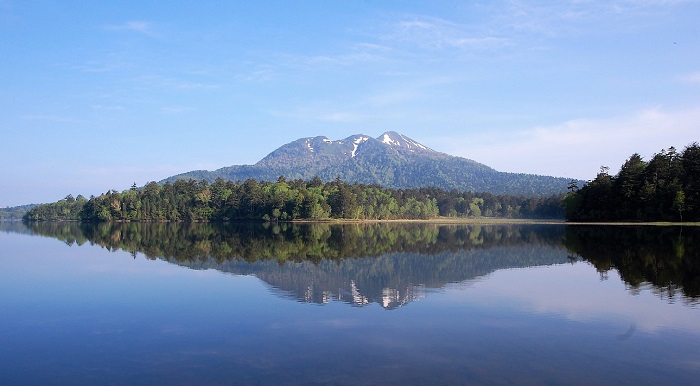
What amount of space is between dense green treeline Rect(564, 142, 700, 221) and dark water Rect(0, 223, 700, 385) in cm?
6438

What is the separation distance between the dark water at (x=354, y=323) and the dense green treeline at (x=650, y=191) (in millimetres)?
64380

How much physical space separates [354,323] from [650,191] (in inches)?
3738

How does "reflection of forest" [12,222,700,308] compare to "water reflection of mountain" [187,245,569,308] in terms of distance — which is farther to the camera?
"reflection of forest" [12,222,700,308]

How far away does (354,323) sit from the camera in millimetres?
19078

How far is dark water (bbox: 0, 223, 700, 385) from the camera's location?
43.9 feet

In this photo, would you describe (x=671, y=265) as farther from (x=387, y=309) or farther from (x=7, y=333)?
(x=7, y=333)

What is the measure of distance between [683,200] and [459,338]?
91.5m

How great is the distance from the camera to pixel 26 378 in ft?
43.1

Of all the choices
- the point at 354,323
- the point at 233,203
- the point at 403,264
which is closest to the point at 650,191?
the point at 403,264

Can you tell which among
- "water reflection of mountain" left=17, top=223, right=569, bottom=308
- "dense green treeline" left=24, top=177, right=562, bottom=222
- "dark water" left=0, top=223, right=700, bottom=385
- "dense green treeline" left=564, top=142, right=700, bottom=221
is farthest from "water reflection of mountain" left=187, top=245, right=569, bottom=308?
"dense green treeline" left=24, top=177, right=562, bottom=222

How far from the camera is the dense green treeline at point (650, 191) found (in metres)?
92.0

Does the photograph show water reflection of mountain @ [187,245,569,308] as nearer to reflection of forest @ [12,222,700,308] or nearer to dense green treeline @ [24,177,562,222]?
reflection of forest @ [12,222,700,308]

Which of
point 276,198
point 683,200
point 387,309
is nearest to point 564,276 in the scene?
point 387,309

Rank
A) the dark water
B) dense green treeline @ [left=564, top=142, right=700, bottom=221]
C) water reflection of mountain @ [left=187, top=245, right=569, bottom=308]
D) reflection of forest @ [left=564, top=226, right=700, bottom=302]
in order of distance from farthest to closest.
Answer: dense green treeline @ [left=564, top=142, right=700, bottom=221]
reflection of forest @ [left=564, top=226, right=700, bottom=302]
water reflection of mountain @ [left=187, top=245, right=569, bottom=308]
the dark water
